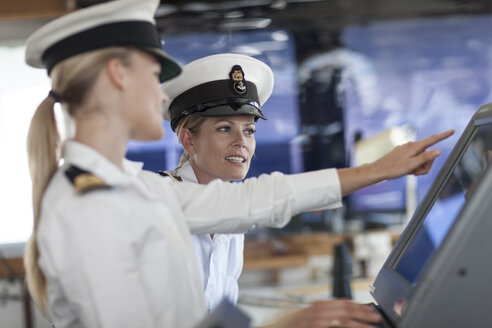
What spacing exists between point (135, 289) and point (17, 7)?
349 centimetres

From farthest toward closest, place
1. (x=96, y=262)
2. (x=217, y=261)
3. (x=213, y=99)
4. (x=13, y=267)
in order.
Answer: (x=13, y=267) < (x=213, y=99) < (x=217, y=261) < (x=96, y=262)

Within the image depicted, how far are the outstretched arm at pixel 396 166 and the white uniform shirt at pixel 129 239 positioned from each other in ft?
0.10

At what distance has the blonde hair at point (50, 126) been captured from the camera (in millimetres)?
914

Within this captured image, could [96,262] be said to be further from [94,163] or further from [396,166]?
[396,166]

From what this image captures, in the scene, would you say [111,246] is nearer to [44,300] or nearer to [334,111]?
[44,300]

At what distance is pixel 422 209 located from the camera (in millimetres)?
1144

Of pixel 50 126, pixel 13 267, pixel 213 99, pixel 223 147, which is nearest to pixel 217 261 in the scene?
pixel 223 147

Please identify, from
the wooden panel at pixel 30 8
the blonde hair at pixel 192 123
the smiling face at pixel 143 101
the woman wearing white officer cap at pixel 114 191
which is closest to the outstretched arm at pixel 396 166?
the woman wearing white officer cap at pixel 114 191

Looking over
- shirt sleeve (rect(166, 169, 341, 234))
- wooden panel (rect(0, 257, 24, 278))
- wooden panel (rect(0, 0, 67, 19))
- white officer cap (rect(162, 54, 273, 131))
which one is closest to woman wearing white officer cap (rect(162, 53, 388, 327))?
white officer cap (rect(162, 54, 273, 131))

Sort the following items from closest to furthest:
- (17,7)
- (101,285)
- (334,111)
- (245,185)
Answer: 1. (101,285)
2. (245,185)
3. (17,7)
4. (334,111)

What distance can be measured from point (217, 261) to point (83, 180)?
768mm

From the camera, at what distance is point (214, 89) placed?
1.68 m

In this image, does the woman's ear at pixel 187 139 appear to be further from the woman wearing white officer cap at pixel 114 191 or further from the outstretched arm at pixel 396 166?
the outstretched arm at pixel 396 166

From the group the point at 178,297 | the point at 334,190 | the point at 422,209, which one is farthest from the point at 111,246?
the point at 422,209
